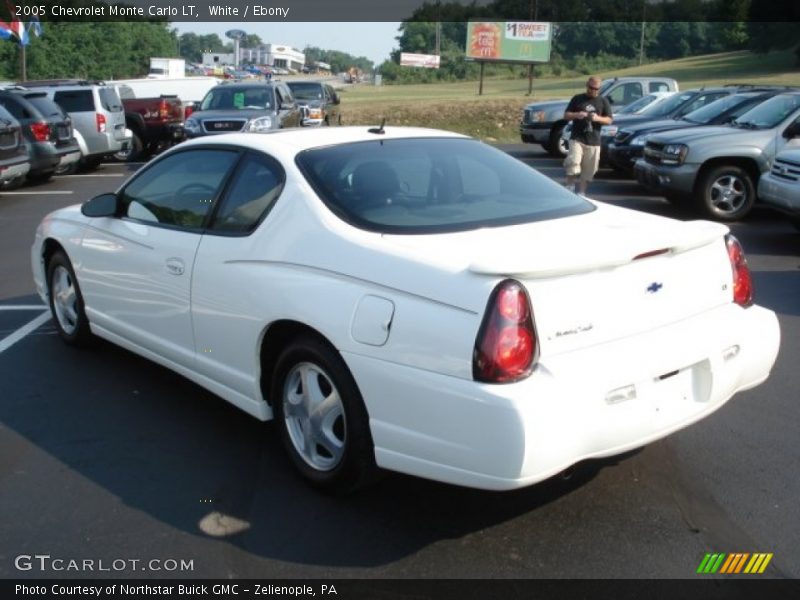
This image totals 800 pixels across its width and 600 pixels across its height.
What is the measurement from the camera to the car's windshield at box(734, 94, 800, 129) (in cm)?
1166

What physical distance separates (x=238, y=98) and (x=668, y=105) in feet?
28.9

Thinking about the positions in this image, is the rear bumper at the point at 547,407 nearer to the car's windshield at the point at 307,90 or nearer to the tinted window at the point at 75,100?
the tinted window at the point at 75,100

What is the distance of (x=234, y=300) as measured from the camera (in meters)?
4.20

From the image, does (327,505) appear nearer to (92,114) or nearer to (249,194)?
(249,194)

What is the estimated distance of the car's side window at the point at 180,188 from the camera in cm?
472

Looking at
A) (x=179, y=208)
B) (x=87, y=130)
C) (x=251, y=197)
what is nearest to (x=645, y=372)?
(x=251, y=197)

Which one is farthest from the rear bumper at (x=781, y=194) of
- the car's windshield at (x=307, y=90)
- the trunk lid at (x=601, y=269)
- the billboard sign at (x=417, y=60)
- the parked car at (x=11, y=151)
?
the billboard sign at (x=417, y=60)

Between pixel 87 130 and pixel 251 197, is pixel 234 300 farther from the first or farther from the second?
pixel 87 130

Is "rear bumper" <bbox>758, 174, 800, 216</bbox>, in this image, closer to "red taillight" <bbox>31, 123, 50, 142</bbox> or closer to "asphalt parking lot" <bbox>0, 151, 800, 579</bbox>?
"asphalt parking lot" <bbox>0, 151, 800, 579</bbox>

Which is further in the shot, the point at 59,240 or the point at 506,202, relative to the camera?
the point at 59,240

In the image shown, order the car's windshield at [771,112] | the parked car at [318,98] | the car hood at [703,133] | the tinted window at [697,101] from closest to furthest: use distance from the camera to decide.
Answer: the car hood at [703,133]
the car's windshield at [771,112]
the tinted window at [697,101]
the parked car at [318,98]

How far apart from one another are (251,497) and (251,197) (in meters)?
1.47

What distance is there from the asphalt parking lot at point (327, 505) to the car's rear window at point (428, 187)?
1.22 m

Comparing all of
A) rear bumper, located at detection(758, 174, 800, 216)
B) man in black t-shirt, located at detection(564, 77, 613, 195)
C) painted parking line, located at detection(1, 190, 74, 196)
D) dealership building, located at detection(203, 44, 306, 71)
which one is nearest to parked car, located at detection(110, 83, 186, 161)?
painted parking line, located at detection(1, 190, 74, 196)
